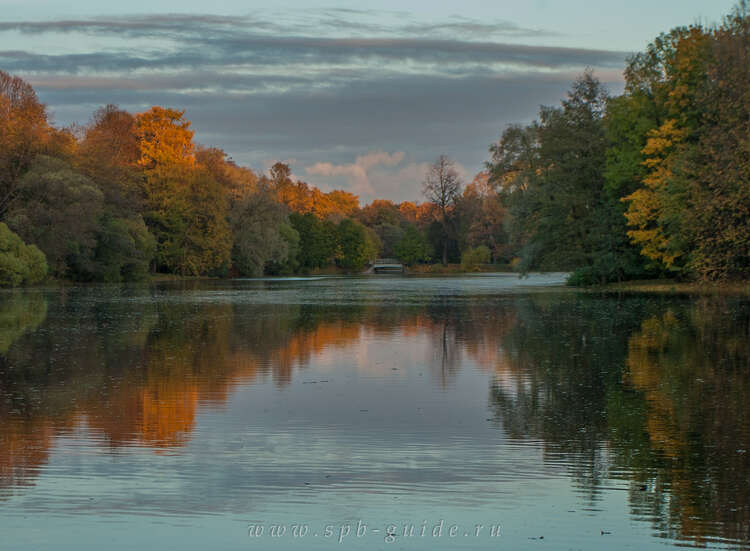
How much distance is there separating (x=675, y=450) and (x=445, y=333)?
16.0 m

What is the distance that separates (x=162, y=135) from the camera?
89.9 meters

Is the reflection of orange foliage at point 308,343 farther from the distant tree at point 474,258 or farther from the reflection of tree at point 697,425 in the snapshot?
the distant tree at point 474,258

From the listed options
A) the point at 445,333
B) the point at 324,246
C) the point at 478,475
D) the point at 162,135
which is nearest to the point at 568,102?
the point at 445,333

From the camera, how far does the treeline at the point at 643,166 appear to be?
31.4m

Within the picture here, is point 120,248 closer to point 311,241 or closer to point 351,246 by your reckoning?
point 311,241

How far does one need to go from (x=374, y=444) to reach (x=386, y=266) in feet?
441

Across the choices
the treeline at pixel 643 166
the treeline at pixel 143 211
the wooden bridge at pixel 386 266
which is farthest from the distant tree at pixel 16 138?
the wooden bridge at pixel 386 266

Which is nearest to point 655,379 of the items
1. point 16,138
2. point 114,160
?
point 16,138

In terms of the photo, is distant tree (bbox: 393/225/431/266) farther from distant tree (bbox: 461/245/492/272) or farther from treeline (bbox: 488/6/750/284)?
treeline (bbox: 488/6/750/284)

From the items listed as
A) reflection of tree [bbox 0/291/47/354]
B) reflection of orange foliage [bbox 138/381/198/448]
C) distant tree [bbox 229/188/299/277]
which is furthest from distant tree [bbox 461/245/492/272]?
reflection of orange foliage [bbox 138/381/198/448]

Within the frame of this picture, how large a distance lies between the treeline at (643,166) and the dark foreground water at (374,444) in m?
10.3

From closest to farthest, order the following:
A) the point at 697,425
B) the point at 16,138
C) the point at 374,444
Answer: the point at 374,444 → the point at 697,425 → the point at 16,138

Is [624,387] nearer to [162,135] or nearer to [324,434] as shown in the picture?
[324,434]

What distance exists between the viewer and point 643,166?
52.1 metres
